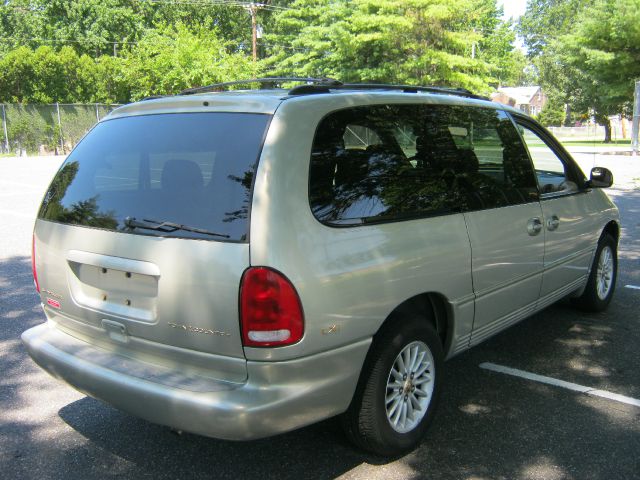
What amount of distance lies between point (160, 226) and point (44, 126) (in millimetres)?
33236

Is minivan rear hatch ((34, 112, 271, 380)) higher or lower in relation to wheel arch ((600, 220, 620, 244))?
higher

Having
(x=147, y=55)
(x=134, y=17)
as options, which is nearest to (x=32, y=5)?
(x=134, y=17)

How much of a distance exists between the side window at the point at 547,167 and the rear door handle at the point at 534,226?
11.8 inches

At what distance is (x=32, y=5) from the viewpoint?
5344 centimetres

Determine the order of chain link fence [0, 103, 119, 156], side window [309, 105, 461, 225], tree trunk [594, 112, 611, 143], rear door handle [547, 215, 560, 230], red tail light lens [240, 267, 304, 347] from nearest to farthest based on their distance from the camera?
red tail light lens [240, 267, 304, 347] < side window [309, 105, 461, 225] < rear door handle [547, 215, 560, 230] < chain link fence [0, 103, 119, 156] < tree trunk [594, 112, 611, 143]

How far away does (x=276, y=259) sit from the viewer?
2.44 m

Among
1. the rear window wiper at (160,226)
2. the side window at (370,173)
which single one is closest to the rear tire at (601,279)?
the side window at (370,173)

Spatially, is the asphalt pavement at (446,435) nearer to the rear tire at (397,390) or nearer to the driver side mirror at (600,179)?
the rear tire at (397,390)

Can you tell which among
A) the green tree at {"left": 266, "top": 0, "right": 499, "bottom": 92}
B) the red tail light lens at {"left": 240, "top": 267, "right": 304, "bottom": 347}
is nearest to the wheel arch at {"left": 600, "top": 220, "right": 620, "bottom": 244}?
the red tail light lens at {"left": 240, "top": 267, "right": 304, "bottom": 347}

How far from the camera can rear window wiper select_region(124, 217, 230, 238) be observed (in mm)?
2566

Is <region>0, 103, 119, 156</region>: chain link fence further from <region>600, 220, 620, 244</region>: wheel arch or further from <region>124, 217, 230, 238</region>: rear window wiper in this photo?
<region>124, 217, 230, 238</region>: rear window wiper

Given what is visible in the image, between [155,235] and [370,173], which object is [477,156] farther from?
[155,235]

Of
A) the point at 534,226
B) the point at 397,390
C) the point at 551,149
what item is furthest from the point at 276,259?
the point at 551,149

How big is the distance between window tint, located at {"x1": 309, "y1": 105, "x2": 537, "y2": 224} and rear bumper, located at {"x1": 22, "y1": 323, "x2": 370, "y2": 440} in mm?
665
